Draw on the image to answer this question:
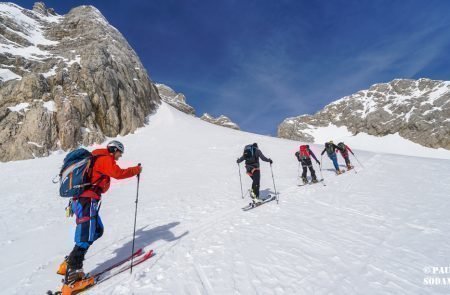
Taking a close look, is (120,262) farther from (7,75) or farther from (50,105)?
(7,75)

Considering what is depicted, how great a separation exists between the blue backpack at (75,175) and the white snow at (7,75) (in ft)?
175

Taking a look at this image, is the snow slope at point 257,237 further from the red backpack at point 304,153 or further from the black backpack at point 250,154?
the black backpack at point 250,154

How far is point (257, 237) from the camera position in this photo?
7152mm

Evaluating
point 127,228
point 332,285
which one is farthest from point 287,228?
point 127,228

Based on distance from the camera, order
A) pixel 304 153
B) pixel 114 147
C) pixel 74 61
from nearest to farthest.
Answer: pixel 114 147 < pixel 304 153 < pixel 74 61

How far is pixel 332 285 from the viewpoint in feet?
15.4

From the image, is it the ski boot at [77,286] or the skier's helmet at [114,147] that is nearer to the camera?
the ski boot at [77,286]

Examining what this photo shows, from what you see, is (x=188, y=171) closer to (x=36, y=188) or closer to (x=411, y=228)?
(x=36, y=188)

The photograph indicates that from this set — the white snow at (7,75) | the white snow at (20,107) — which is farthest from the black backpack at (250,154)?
the white snow at (7,75)

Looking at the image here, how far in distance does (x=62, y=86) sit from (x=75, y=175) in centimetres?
4969

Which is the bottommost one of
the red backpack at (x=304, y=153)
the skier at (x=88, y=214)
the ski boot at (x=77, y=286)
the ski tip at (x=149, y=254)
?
the ski boot at (x=77, y=286)

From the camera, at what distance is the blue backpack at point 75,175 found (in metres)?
5.12

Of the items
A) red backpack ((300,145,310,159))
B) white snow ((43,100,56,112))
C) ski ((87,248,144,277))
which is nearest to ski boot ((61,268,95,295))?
ski ((87,248,144,277))

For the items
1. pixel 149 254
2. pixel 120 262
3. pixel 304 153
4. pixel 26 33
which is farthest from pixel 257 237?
pixel 26 33
